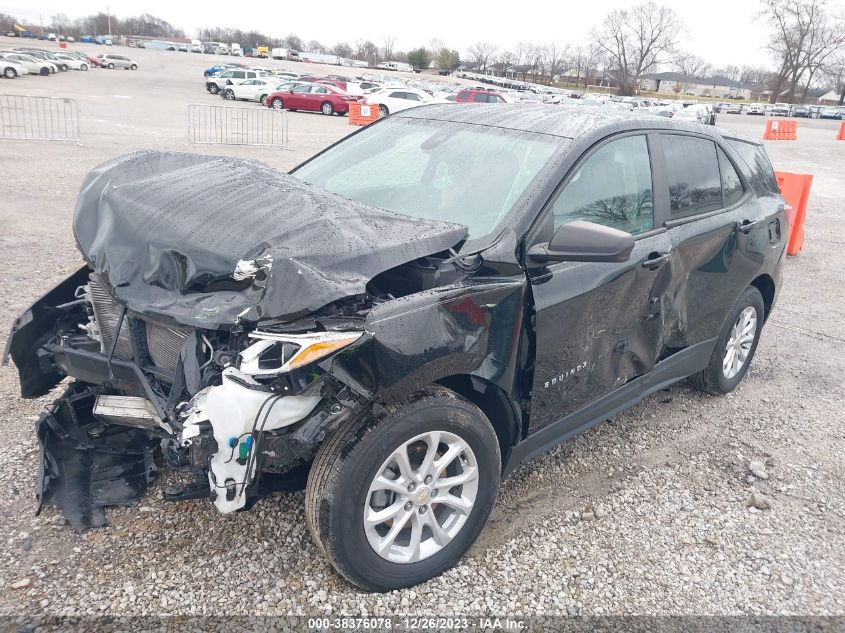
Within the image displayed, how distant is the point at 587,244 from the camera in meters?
2.66

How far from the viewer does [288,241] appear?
2.51m

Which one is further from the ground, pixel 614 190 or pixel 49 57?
pixel 49 57

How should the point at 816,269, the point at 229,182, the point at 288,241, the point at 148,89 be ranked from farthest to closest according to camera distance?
the point at 148,89 < the point at 816,269 < the point at 229,182 < the point at 288,241

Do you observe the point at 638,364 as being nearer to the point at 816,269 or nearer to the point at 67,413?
the point at 67,413

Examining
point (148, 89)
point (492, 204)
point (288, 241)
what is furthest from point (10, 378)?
point (148, 89)

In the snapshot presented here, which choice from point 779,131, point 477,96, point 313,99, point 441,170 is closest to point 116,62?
point 313,99

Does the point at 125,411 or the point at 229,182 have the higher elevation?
the point at 229,182

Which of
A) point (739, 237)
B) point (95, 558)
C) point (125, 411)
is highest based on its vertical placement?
point (739, 237)

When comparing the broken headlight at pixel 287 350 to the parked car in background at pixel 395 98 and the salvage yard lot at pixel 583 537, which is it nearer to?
the salvage yard lot at pixel 583 537

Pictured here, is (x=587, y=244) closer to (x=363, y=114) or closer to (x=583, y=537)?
(x=583, y=537)

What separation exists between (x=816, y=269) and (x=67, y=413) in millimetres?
8667

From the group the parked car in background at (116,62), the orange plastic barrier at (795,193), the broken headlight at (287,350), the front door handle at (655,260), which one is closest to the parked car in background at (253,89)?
the parked car in background at (116,62)

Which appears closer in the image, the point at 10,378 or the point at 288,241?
the point at 288,241

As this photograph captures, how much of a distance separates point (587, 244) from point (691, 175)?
1.57 meters
